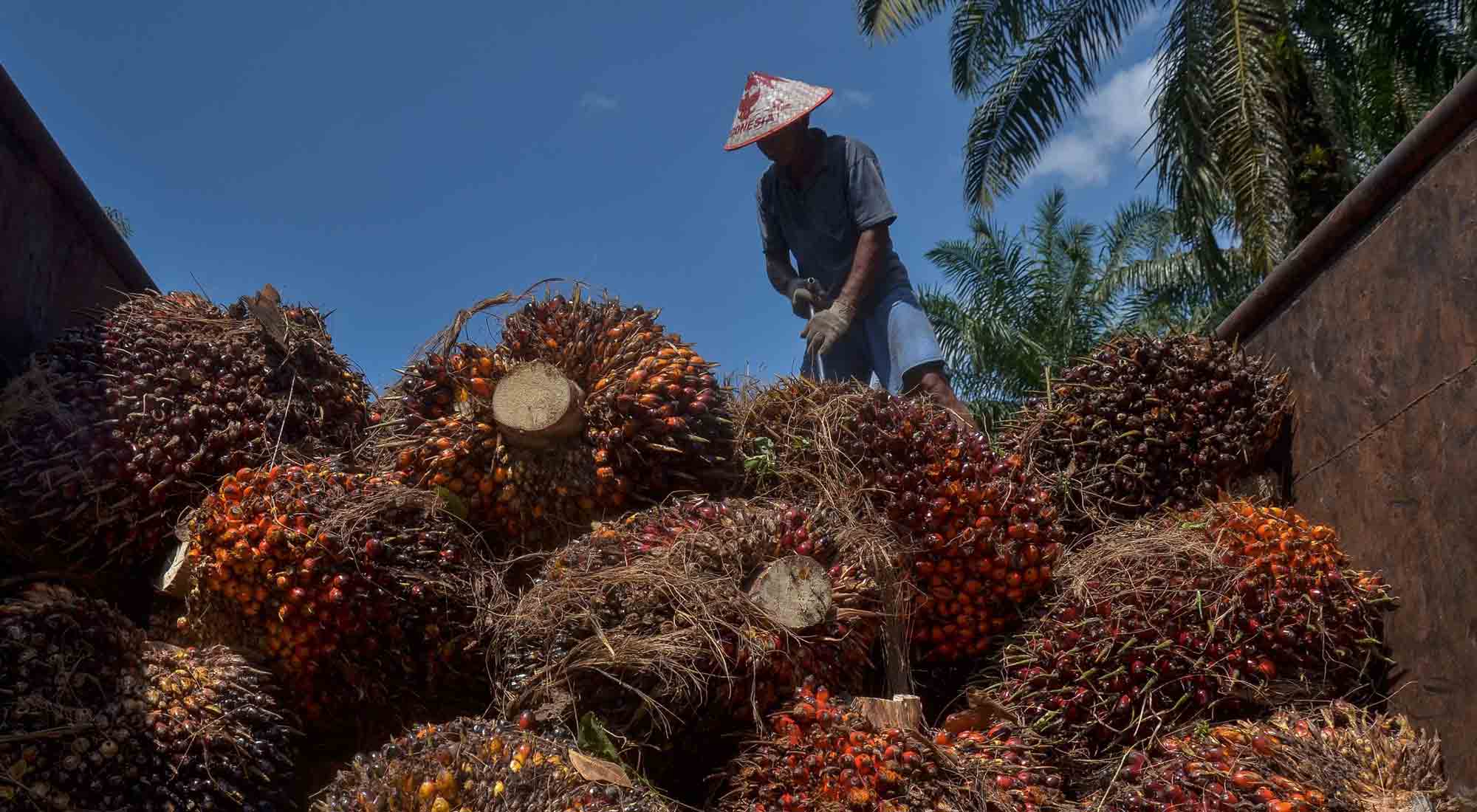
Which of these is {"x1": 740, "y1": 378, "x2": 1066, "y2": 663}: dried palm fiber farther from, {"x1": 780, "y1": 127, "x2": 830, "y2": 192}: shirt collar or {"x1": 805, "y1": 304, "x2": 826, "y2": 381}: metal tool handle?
{"x1": 780, "y1": 127, "x2": 830, "y2": 192}: shirt collar

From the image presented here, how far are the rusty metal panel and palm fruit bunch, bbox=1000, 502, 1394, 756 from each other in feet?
0.51

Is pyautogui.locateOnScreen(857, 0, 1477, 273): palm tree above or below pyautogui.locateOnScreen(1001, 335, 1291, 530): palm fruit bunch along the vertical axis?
above

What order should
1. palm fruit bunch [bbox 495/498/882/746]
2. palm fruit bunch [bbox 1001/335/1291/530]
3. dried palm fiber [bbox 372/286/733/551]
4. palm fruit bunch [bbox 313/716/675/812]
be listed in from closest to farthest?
palm fruit bunch [bbox 313/716/675/812], palm fruit bunch [bbox 495/498/882/746], dried palm fiber [bbox 372/286/733/551], palm fruit bunch [bbox 1001/335/1291/530]

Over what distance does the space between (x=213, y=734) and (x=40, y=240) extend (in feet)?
7.21

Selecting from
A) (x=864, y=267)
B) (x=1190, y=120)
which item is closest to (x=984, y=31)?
(x=1190, y=120)

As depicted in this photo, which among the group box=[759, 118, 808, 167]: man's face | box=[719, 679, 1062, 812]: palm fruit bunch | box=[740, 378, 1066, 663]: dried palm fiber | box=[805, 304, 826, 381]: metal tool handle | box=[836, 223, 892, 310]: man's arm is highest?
box=[759, 118, 808, 167]: man's face

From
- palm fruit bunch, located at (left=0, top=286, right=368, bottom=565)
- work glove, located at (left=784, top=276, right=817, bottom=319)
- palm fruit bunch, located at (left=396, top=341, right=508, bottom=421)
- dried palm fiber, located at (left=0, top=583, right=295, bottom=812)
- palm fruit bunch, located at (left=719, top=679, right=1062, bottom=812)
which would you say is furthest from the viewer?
work glove, located at (left=784, top=276, right=817, bottom=319)

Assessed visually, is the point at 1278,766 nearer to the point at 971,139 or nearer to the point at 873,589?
Result: the point at 873,589

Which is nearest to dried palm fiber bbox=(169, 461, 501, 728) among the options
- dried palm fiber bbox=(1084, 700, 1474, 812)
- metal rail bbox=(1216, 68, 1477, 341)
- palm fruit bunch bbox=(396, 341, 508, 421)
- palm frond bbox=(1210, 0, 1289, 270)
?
palm fruit bunch bbox=(396, 341, 508, 421)

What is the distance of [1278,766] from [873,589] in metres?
1.16

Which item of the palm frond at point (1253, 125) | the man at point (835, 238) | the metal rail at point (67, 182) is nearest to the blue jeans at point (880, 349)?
the man at point (835, 238)

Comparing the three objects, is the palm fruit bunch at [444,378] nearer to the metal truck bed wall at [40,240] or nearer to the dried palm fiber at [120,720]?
the dried palm fiber at [120,720]

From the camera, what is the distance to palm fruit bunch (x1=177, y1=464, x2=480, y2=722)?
3.24 m

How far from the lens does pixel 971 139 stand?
1289 centimetres
